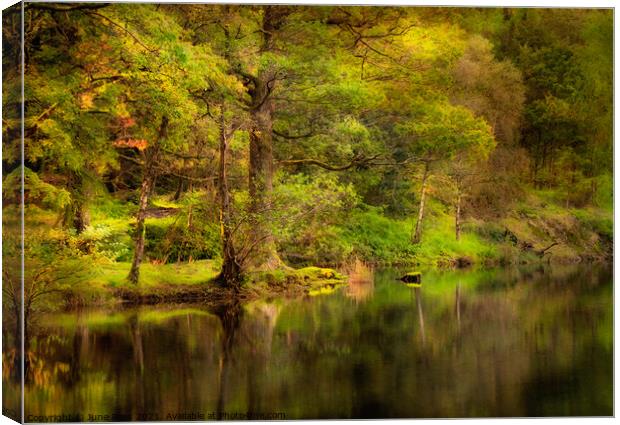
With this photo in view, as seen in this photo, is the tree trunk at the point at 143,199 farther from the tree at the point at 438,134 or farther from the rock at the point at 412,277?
the rock at the point at 412,277

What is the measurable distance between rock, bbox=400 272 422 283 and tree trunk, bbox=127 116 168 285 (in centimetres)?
264

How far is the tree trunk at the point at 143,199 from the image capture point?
10589mm

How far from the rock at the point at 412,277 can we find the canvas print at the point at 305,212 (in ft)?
0.10

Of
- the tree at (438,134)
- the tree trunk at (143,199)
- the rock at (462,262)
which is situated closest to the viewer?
the tree trunk at (143,199)

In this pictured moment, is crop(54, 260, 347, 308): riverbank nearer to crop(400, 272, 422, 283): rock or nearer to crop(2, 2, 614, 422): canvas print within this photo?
crop(2, 2, 614, 422): canvas print

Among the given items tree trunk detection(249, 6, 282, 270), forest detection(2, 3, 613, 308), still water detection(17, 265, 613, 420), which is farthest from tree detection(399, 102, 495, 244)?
tree trunk detection(249, 6, 282, 270)

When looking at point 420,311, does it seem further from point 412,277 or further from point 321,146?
point 321,146

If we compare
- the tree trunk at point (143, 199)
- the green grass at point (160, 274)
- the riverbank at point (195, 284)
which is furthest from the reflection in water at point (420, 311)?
the tree trunk at point (143, 199)

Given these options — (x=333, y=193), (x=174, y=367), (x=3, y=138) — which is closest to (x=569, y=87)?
(x=333, y=193)

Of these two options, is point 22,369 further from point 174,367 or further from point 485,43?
point 485,43

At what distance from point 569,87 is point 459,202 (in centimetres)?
159

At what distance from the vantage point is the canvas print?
970 centimetres

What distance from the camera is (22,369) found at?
372 inches

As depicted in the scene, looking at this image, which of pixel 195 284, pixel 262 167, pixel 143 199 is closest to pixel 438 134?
pixel 262 167
